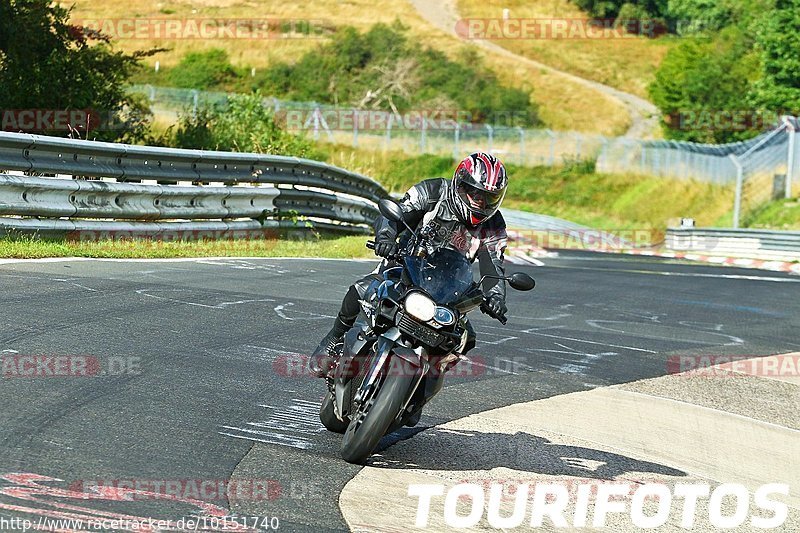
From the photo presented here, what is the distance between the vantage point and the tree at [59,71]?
18.0 m

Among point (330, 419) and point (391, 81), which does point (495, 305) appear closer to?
point (330, 419)

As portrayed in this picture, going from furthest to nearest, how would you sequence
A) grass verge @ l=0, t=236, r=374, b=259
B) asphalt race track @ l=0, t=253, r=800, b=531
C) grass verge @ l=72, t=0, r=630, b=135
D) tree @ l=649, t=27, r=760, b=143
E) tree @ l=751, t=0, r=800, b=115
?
grass verge @ l=72, t=0, r=630, b=135 → tree @ l=649, t=27, r=760, b=143 → tree @ l=751, t=0, r=800, b=115 → grass verge @ l=0, t=236, r=374, b=259 → asphalt race track @ l=0, t=253, r=800, b=531

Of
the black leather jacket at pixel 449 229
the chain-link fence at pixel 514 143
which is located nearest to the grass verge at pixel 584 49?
the chain-link fence at pixel 514 143

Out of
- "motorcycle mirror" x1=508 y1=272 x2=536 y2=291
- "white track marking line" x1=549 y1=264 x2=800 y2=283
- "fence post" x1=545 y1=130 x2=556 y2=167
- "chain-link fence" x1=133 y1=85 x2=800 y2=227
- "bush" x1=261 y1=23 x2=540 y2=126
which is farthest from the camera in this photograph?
"bush" x1=261 y1=23 x2=540 y2=126

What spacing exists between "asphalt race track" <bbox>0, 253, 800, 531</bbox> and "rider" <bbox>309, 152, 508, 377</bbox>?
3.11 ft

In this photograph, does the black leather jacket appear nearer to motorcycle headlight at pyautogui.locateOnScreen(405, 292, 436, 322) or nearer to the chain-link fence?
motorcycle headlight at pyautogui.locateOnScreen(405, 292, 436, 322)

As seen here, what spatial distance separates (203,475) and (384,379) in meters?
1.11

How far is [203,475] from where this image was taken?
574cm

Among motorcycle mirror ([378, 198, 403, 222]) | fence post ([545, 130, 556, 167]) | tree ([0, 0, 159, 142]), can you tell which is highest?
tree ([0, 0, 159, 142])

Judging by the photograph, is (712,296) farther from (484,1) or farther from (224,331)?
(484,1)

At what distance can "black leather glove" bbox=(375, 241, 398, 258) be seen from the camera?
6.51 meters

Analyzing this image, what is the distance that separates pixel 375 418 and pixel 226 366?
8.56 feet

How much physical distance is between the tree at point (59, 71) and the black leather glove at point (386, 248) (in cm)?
1263

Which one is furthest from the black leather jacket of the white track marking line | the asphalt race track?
the white track marking line
